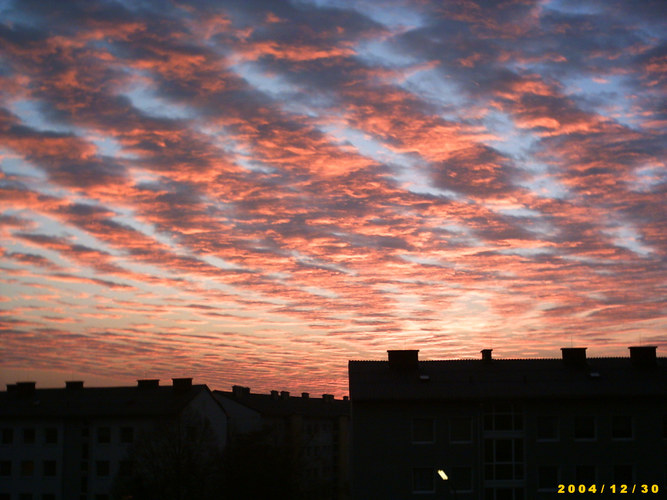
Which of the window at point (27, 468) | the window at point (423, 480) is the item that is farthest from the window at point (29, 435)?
the window at point (423, 480)

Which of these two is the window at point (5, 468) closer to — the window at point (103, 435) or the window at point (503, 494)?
the window at point (103, 435)

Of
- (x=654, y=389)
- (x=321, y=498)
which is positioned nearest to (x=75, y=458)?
(x=321, y=498)

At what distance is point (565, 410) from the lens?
52500 mm

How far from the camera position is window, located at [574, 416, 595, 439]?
5209 cm

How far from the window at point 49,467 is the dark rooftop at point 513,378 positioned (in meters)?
37.1

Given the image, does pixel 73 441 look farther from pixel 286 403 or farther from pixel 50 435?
pixel 286 403

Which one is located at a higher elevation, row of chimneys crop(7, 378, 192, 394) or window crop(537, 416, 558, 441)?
row of chimneys crop(7, 378, 192, 394)

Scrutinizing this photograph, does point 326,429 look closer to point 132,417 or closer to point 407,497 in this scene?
point 132,417

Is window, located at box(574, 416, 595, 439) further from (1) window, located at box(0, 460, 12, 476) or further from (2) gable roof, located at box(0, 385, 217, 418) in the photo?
(1) window, located at box(0, 460, 12, 476)

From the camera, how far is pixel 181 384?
8169 centimetres

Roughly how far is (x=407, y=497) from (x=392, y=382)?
327 inches

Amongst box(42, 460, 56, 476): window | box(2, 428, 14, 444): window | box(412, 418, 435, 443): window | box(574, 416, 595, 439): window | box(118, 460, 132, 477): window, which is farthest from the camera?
box(2, 428, 14, 444): window

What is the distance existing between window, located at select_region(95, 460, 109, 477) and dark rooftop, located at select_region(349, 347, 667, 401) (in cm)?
3174

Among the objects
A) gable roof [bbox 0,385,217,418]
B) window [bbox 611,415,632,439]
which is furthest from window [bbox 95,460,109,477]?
window [bbox 611,415,632,439]
